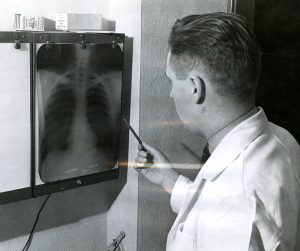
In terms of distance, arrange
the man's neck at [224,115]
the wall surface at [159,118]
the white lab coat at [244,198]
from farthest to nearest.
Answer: the wall surface at [159,118] < the man's neck at [224,115] < the white lab coat at [244,198]

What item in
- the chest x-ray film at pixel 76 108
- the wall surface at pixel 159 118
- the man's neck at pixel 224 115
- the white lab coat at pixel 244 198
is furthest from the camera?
the wall surface at pixel 159 118

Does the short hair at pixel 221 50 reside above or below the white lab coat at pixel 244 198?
above

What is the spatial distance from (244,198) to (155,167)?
0.35 metres

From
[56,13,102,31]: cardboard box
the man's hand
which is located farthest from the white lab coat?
[56,13,102,31]: cardboard box

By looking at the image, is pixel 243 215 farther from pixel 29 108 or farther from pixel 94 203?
pixel 94 203

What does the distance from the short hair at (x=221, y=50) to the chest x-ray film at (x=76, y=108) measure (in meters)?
0.27

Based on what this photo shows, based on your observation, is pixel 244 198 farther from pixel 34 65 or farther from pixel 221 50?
pixel 34 65

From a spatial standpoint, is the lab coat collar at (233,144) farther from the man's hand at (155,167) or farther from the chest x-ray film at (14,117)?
the chest x-ray film at (14,117)

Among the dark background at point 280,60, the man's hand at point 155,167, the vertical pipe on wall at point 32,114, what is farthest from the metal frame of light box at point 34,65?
the dark background at point 280,60

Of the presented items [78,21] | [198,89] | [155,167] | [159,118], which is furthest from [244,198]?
[78,21]

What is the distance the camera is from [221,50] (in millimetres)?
912

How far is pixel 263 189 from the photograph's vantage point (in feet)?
2.81

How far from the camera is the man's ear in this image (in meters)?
0.93

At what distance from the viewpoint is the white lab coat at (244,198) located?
2.75 ft
